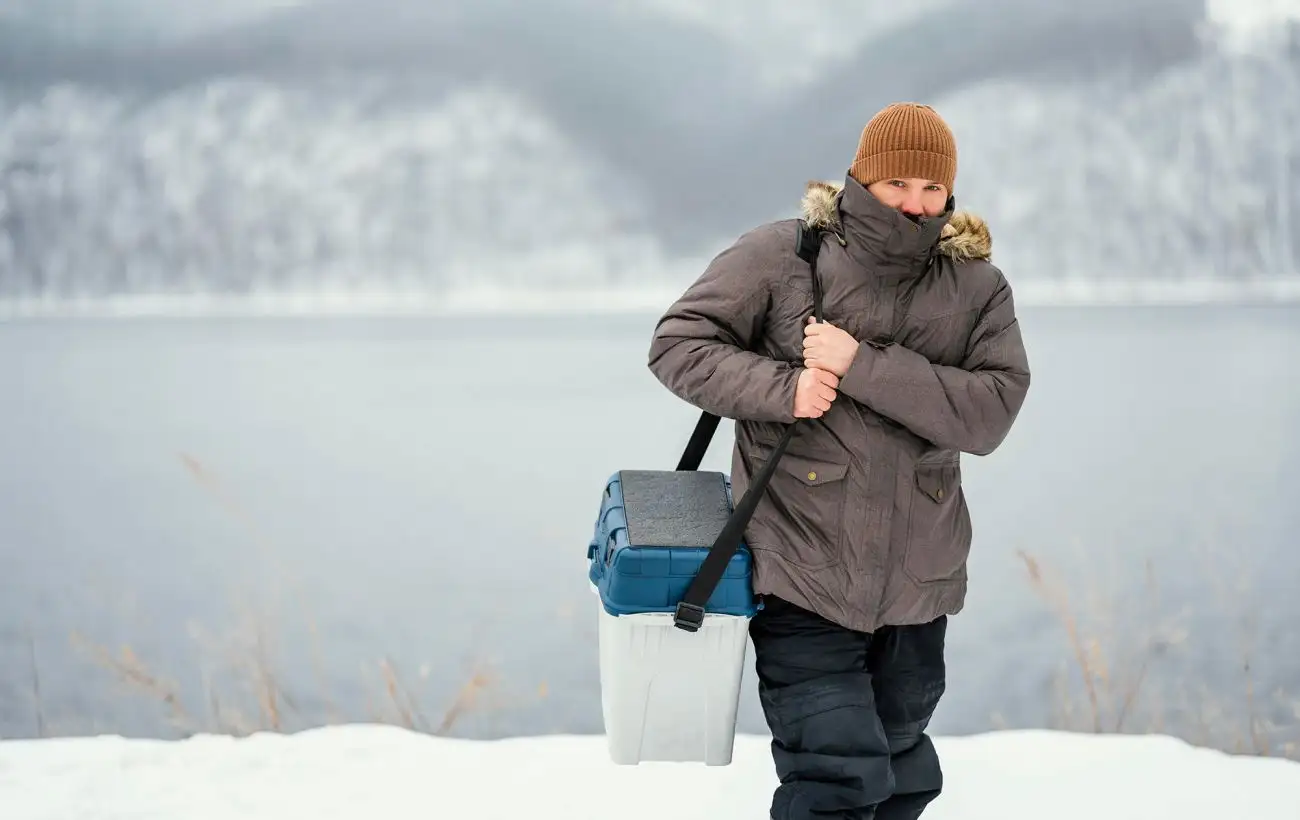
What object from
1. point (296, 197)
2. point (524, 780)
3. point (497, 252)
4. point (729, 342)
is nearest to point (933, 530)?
point (729, 342)

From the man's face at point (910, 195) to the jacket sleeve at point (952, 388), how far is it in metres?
0.20

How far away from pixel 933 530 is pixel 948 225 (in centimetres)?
47

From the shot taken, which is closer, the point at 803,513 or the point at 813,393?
the point at 813,393

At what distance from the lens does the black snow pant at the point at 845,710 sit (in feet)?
5.59

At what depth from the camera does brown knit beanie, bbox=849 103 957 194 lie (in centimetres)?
170

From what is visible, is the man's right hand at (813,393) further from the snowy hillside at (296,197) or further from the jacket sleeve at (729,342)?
the snowy hillside at (296,197)

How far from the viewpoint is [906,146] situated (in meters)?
1.70

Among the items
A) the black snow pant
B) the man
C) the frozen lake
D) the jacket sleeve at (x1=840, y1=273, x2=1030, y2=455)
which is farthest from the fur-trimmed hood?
the frozen lake

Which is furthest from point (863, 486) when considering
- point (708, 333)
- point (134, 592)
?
point (134, 592)

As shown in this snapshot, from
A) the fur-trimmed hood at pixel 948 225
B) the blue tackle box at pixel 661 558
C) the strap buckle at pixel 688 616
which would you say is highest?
the fur-trimmed hood at pixel 948 225

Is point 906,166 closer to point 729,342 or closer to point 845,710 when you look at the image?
point 729,342

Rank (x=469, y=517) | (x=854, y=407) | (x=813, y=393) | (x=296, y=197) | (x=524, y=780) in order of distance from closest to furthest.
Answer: (x=813, y=393), (x=854, y=407), (x=524, y=780), (x=296, y=197), (x=469, y=517)

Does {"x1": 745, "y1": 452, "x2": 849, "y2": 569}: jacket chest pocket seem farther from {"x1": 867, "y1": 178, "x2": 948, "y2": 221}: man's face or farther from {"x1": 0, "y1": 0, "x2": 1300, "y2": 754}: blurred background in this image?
{"x1": 0, "y1": 0, "x2": 1300, "y2": 754}: blurred background

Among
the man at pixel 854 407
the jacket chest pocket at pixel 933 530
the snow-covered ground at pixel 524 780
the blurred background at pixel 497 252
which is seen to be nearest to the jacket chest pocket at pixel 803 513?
the man at pixel 854 407
